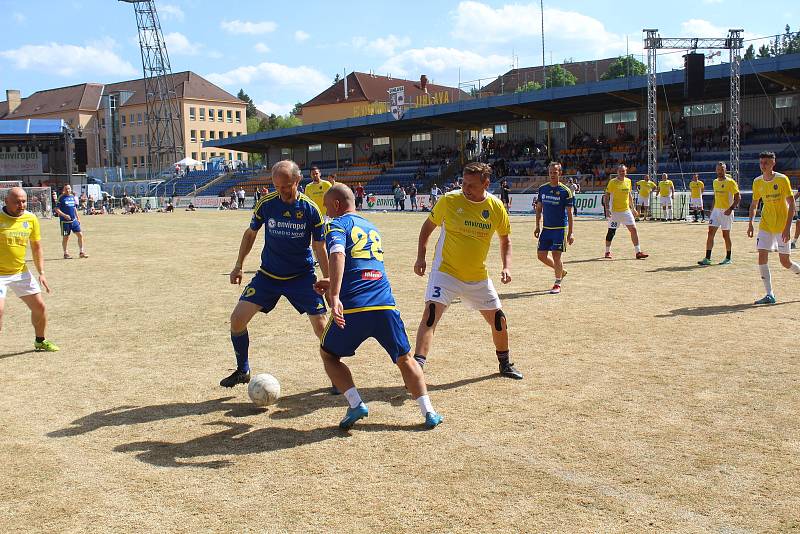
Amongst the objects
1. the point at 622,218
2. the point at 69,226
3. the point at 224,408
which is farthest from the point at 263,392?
the point at 69,226

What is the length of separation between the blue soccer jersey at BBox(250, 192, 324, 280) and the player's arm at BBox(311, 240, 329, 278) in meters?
0.08

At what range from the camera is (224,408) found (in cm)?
638

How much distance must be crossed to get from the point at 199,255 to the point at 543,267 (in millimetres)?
9794

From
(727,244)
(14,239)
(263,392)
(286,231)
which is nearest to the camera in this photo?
(263,392)

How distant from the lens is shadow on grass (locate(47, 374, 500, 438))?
6.02m

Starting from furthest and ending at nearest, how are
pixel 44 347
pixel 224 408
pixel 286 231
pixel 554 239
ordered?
pixel 554 239
pixel 44 347
pixel 286 231
pixel 224 408

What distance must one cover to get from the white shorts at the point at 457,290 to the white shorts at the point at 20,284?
498 cm

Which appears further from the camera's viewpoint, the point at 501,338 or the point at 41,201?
the point at 41,201

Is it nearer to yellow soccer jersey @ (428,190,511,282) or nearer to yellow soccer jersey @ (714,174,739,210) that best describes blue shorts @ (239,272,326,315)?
yellow soccer jersey @ (428,190,511,282)

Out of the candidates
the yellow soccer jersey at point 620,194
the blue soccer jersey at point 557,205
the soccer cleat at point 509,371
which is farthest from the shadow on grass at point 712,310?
the yellow soccer jersey at point 620,194

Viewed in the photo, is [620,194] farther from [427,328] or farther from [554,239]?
[427,328]

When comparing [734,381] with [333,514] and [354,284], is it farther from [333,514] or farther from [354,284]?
[333,514]

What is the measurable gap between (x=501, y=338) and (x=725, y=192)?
412 inches

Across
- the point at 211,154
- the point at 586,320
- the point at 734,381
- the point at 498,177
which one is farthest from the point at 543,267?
the point at 211,154
